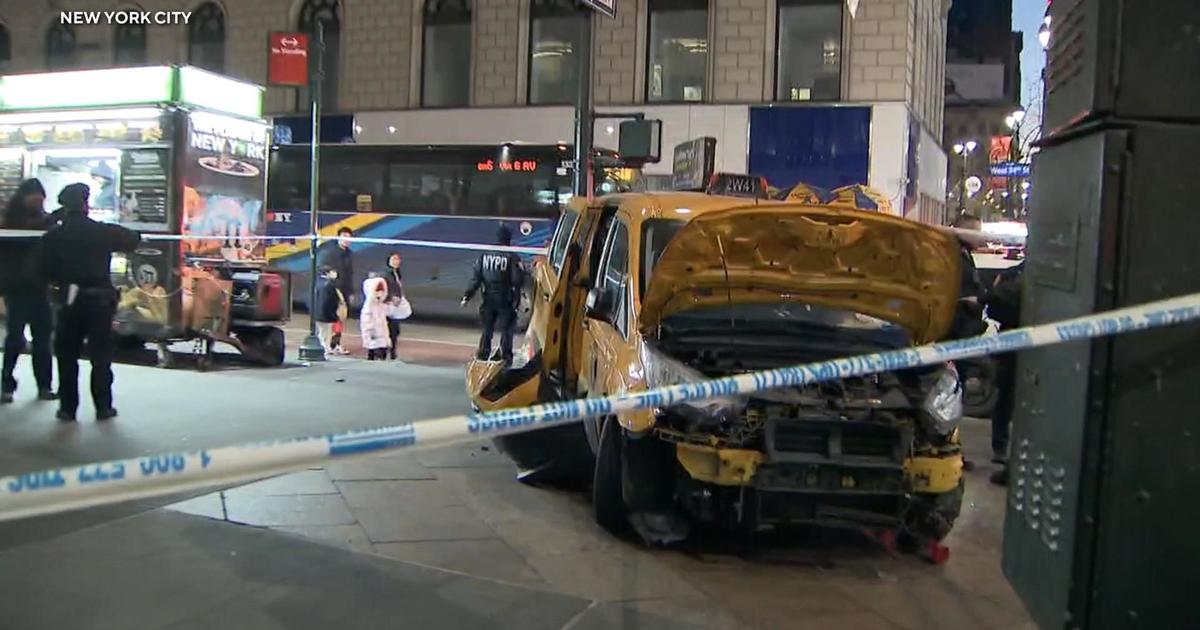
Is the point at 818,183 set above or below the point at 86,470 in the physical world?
above

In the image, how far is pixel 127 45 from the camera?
97.2ft

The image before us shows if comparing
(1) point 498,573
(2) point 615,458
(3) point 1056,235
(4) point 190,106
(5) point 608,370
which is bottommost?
(1) point 498,573

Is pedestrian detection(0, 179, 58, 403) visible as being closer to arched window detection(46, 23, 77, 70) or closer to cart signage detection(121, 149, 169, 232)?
cart signage detection(121, 149, 169, 232)

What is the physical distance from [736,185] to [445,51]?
17284 mm

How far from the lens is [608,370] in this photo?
638cm

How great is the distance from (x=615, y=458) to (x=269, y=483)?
234 centimetres

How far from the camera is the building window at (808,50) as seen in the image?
2234cm

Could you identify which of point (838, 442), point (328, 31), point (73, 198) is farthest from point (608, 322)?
point (328, 31)

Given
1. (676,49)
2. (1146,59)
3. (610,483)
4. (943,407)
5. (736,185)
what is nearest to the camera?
(1146,59)

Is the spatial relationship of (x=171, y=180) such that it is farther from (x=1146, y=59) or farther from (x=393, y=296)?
(x=1146, y=59)

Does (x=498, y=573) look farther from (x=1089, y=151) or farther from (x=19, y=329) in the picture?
(x=19, y=329)

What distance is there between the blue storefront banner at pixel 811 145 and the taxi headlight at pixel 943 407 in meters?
15.9

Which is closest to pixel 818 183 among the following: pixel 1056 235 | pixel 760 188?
pixel 760 188

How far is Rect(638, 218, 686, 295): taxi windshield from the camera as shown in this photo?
6.69 m
